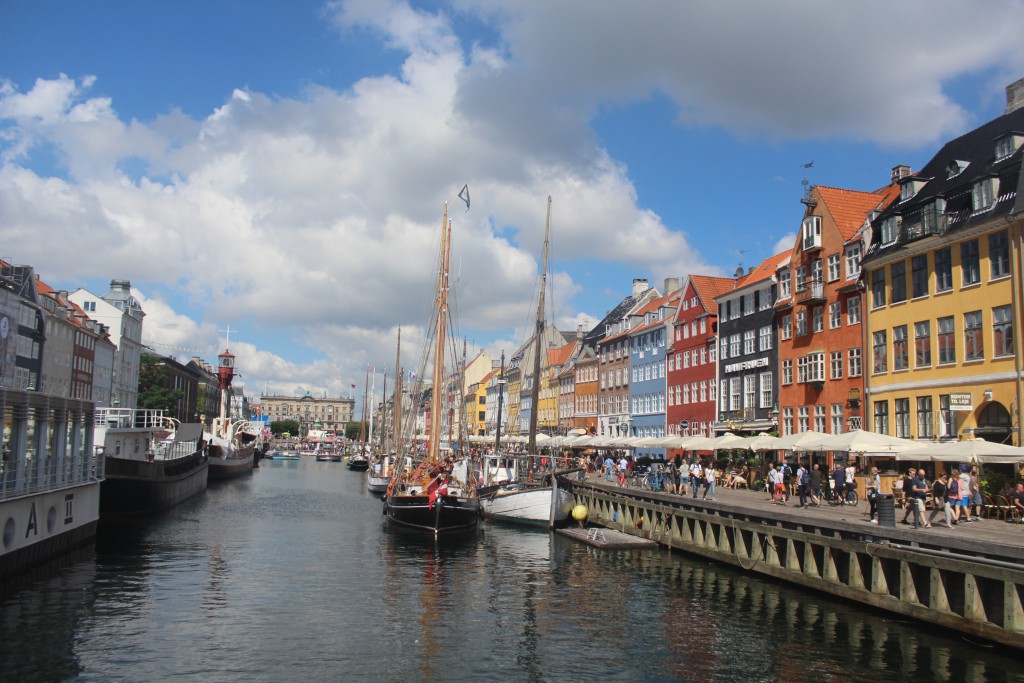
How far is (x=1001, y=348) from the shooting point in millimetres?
36375

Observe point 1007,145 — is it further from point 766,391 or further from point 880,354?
point 766,391

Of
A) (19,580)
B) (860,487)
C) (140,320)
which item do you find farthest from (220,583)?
(140,320)

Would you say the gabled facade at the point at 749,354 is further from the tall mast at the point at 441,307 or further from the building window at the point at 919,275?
the tall mast at the point at 441,307

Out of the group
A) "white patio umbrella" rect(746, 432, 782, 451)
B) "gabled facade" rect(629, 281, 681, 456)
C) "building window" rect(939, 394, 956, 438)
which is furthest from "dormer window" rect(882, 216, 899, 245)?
"gabled facade" rect(629, 281, 681, 456)

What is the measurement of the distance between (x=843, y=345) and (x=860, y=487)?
34.9 feet

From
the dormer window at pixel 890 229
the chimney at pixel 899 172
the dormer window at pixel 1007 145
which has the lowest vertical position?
the dormer window at pixel 890 229

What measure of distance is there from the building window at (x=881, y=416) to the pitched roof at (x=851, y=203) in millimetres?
9730

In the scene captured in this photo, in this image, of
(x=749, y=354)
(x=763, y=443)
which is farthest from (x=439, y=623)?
(x=749, y=354)

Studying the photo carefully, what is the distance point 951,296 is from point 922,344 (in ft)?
10.1

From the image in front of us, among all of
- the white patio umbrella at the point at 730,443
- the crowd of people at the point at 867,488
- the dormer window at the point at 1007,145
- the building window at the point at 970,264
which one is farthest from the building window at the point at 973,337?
the white patio umbrella at the point at 730,443

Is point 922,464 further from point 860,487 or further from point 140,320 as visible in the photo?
point 140,320

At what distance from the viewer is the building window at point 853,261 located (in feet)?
156

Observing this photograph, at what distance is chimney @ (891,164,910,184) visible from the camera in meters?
52.4

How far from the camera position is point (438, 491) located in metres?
41.7
